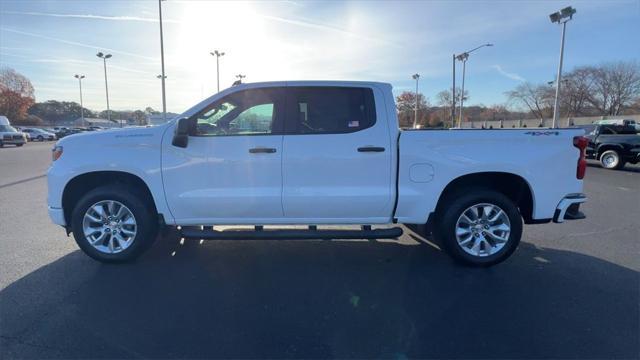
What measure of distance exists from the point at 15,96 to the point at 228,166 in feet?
339

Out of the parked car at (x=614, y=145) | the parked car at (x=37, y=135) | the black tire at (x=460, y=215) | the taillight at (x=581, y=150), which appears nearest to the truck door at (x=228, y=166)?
the black tire at (x=460, y=215)

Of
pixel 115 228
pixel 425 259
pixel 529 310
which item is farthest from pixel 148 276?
pixel 529 310

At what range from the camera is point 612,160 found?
14773 mm

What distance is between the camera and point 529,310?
338cm

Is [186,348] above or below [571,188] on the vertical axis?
below

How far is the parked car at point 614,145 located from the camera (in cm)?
1430

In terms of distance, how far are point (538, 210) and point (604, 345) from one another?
68.5 inches

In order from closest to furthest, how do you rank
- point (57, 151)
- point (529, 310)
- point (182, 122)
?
point (529, 310)
point (182, 122)
point (57, 151)

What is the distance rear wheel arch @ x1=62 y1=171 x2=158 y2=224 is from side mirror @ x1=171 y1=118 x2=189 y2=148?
0.67 m

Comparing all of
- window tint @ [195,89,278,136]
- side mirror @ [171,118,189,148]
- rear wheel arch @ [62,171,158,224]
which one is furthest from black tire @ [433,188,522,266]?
rear wheel arch @ [62,171,158,224]

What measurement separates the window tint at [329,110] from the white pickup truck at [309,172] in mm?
12

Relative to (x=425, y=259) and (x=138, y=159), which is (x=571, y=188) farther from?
(x=138, y=159)

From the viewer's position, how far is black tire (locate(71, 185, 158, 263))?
427 centimetres

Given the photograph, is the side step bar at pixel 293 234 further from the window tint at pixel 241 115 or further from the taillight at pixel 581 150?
the taillight at pixel 581 150
